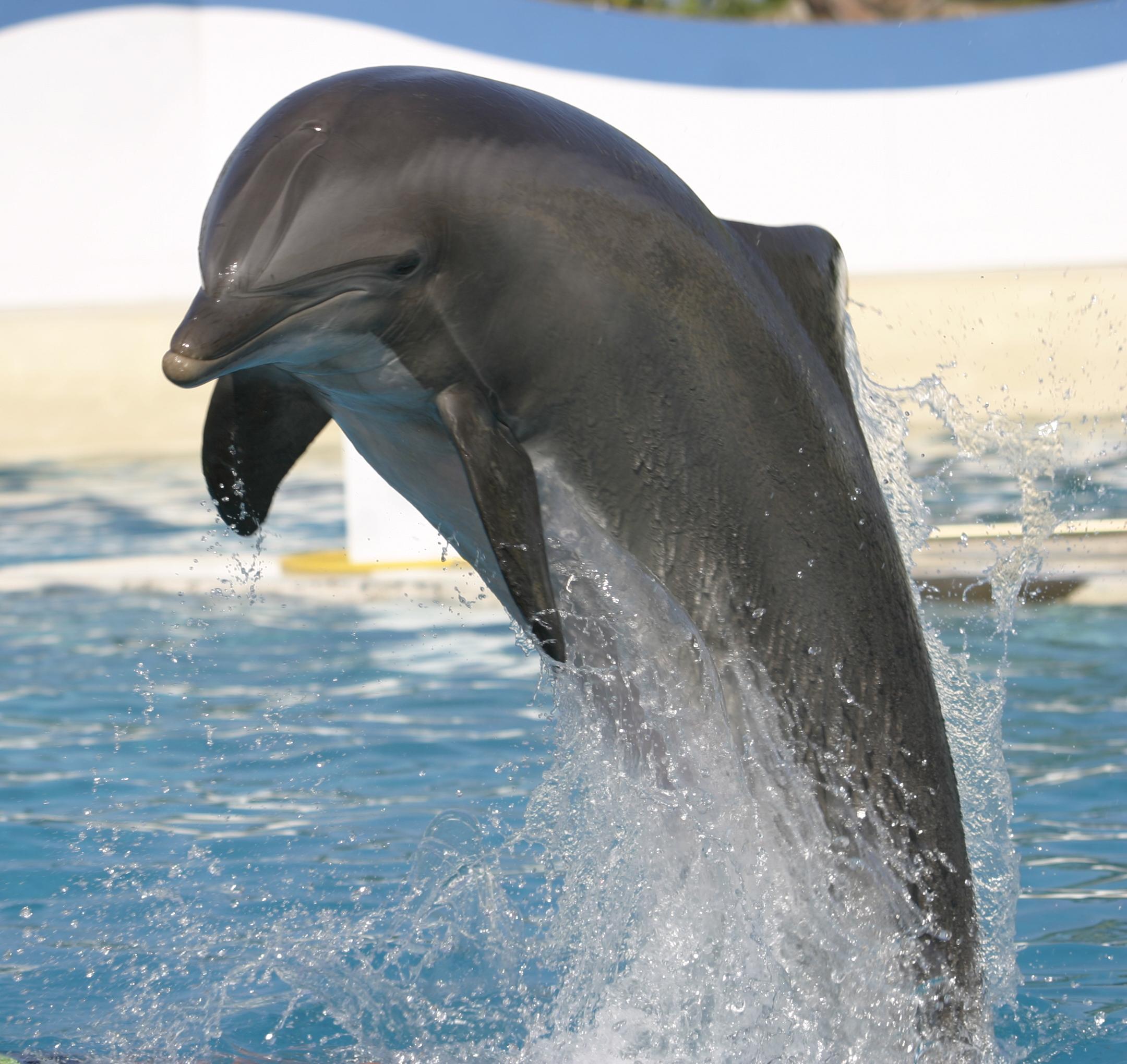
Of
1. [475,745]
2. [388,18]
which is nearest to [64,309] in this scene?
[388,18]

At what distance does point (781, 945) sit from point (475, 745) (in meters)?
3.38

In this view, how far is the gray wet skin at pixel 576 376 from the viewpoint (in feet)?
8.48

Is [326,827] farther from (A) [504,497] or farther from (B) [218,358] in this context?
(B) [218,358]

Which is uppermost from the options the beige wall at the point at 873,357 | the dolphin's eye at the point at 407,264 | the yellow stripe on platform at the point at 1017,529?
the dolphin's eye at the point at 407,264

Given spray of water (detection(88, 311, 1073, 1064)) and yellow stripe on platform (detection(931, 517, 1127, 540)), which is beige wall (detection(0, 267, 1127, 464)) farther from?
spray of water (detection(88, 311, 1073, 1064))

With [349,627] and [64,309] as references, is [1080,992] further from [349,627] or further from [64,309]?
[64,309]

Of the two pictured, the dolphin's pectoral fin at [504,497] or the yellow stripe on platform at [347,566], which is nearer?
the dolphin's pectoral fin at [504,497]

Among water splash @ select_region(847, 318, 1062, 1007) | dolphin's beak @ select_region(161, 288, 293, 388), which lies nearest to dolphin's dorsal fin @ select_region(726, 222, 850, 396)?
water splash @ select_region(847, 318, 1062, 1007)

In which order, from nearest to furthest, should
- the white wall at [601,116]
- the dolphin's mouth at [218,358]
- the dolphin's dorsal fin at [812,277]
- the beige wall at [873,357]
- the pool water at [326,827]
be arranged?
1. the dolphin's mouth at [218,358]
2. the dolphin's dorsal fin at [812,277]
3. the pool water at [326,827]
4. the white wall at [601,116]
5. the beige wall at [873,357]

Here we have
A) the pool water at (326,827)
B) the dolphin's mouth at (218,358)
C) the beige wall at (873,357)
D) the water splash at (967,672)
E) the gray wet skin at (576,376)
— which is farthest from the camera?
the beige wall at (873,357)

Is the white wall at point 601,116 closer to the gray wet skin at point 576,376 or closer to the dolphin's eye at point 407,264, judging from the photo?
the gray wet skin at point 576,376

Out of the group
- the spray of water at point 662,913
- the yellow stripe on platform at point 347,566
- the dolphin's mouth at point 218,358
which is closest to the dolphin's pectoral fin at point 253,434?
the dolphin's mouth at point 218,358

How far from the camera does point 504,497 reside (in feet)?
8.73

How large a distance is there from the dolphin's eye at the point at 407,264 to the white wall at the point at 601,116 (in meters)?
8.49
